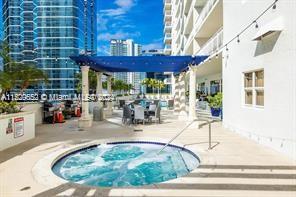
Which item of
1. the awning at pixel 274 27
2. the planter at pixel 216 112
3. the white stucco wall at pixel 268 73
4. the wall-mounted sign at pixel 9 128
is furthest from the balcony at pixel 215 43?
the wall-mounted sign at pixel 9 128

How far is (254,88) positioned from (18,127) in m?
8.30

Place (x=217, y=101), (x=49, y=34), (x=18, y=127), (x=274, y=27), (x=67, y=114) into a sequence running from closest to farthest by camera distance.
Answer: (x=274, y=27) → (x=18, y=127) → (x=217, y=101) → (x=67, y=114) → (x=49, y=34)

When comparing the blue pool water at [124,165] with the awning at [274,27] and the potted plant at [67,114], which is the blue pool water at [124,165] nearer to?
the awning at [274,27]

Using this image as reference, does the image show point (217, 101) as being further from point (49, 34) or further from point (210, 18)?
point (49, 34)

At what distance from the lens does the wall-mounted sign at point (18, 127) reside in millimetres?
8733

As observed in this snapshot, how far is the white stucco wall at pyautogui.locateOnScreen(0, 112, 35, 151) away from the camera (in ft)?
26.2

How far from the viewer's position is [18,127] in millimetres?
8852

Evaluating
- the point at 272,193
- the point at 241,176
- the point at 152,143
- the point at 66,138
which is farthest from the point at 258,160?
the point at 66,138

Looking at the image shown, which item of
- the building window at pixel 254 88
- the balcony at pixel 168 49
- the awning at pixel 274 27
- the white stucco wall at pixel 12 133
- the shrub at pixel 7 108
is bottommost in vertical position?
the white stucco wall at pixel 12 133

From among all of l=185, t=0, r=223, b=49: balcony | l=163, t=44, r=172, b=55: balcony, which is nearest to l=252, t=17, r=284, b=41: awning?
l=185, t=0, r=223, b=49: balcony

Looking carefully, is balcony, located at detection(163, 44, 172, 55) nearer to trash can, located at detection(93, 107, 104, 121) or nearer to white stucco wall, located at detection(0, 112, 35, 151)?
trash can, located at detection(93, 107, 104, 121)

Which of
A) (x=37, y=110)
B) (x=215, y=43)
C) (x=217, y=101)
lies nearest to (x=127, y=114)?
(x=37, y=110)

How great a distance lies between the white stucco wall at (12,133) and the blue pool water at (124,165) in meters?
2.11

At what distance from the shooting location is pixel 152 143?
376 inches
